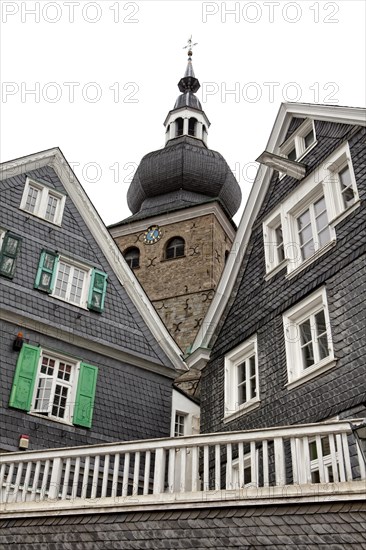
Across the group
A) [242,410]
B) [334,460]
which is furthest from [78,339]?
[334,460]

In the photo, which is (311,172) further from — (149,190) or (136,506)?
(149,190)

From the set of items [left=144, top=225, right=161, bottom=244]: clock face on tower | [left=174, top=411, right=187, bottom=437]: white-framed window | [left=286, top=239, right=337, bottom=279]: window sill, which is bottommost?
[left=174, top=411, right=187, bottom=437]: white-framed window

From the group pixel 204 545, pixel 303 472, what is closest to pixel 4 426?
pixel 204 545

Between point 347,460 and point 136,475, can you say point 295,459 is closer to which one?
point 347,460

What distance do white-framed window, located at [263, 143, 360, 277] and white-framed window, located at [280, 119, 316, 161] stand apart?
1332mm

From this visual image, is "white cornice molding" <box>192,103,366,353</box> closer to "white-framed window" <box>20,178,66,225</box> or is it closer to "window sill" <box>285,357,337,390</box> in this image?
"window sill" <box>285,357,337,390</box>

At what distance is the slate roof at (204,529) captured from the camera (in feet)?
24.1

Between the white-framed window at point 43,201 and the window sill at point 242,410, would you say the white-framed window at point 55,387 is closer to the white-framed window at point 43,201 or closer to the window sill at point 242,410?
the window sill at point 242,410

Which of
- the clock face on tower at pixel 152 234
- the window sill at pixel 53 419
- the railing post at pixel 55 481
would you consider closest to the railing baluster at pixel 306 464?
the railing post at pixel 55 481

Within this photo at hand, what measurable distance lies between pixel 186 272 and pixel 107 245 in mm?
17956

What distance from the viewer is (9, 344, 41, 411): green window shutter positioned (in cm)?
1320

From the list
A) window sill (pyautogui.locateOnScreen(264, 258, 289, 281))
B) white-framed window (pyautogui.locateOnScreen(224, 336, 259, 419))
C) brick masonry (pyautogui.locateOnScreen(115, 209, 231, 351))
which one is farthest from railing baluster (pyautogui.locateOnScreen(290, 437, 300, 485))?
brick masonry (pyautogui.locateOnScreen(115, 209, 231, 351))

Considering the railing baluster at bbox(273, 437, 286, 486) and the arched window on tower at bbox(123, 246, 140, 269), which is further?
the arched window on tower at bbox(123, 246, 140, 269)

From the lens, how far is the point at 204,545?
7.98 meters
